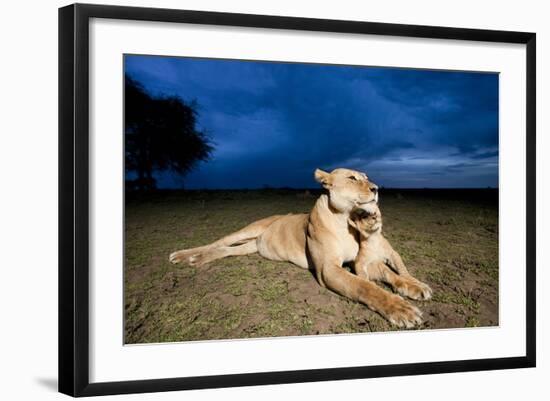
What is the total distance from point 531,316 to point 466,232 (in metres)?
0.86

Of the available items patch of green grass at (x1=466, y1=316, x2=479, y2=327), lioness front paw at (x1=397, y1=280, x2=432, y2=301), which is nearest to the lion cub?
lioness front paw at (x1=397, y1=280, x2=432, y2=301)

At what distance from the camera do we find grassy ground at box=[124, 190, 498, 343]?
3.57 meters

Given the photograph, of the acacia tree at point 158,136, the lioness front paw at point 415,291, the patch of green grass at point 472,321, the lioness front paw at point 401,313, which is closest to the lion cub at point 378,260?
the lioness front paw at point 415,291

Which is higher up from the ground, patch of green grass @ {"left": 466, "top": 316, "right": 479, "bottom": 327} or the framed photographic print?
the framed photographic print

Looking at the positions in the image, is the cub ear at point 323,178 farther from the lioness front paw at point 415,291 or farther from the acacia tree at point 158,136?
the lioness front paw at point 415,291

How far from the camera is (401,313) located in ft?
12.6

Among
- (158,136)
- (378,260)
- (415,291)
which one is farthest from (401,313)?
(158,136)

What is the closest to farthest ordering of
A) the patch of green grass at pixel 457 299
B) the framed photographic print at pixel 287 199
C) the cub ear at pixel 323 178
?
the framed photographic print at pixel 287 199 < the cub ear at pixel 323 178 < the patch of green grass at pixel 457 299

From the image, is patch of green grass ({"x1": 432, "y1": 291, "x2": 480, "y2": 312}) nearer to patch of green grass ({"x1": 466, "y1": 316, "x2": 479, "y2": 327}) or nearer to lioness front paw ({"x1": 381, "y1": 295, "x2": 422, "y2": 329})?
patch of green grass ({"x1": 466, "y1": 316, "x2": 479, "y2": 327})

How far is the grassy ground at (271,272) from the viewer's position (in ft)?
11.7

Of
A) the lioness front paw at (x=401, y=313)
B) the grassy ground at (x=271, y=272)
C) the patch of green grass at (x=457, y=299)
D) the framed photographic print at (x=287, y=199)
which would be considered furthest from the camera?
the patch of green grass at (x=457, y=299)

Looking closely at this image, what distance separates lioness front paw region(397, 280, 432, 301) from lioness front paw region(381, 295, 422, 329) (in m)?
0.17

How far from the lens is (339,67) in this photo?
388 centimetres

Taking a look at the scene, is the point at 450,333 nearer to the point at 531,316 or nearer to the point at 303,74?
the point at 531,316
